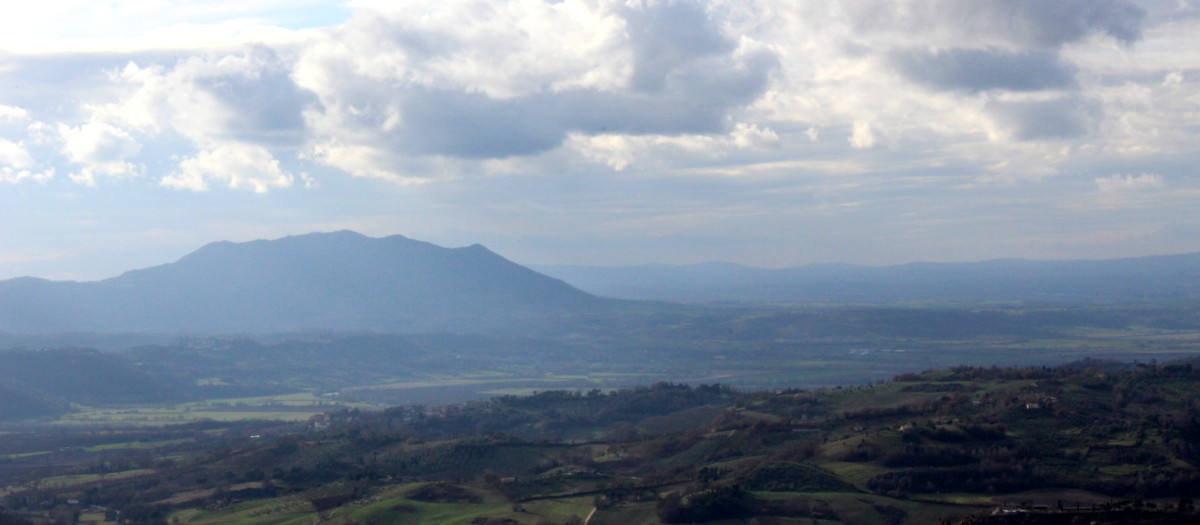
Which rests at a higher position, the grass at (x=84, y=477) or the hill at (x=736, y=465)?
the hill at (x=736, y=465)

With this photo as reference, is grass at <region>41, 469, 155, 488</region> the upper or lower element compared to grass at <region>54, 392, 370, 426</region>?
lower

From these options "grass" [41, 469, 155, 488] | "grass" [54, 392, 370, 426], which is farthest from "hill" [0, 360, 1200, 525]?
"grass" [54, 392, 370, 426]

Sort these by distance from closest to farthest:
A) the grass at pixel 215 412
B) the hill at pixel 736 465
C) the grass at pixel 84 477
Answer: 1. the hill at pixel 736 465
2. the grass at pixel 84 477
3. the grass at pixel 215 412

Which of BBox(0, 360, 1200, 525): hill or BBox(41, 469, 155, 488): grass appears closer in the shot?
BBox(0, 360, 1200, 525): hill

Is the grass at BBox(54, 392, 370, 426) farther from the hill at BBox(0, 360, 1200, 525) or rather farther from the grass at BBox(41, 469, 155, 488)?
the grass at BBox(41, 469, 155, 488)

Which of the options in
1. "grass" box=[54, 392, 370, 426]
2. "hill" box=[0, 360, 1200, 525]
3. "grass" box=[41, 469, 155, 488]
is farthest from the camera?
"grass" box=[54, 392, 370, 426]

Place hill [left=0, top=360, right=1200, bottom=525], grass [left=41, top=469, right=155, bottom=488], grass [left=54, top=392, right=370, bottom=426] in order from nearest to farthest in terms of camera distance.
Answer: hill [left=0, top=360, right=1200, bottom=525] < grass [left=41, top=469, right=155, bottom=488] < grass [left=54, top=392, right=370, bottom=426]

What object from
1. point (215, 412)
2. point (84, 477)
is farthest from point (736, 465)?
point (215, 412)

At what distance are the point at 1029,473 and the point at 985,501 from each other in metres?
5.96

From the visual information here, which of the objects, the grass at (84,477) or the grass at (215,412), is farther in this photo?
the grass at (215,412)

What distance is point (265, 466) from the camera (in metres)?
73.6

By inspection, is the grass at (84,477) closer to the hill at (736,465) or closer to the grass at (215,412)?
the hill at (736,465)

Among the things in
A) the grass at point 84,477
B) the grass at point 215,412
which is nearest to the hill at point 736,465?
the grass at point 84,477

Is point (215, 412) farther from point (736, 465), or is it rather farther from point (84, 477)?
point (736, 465)
